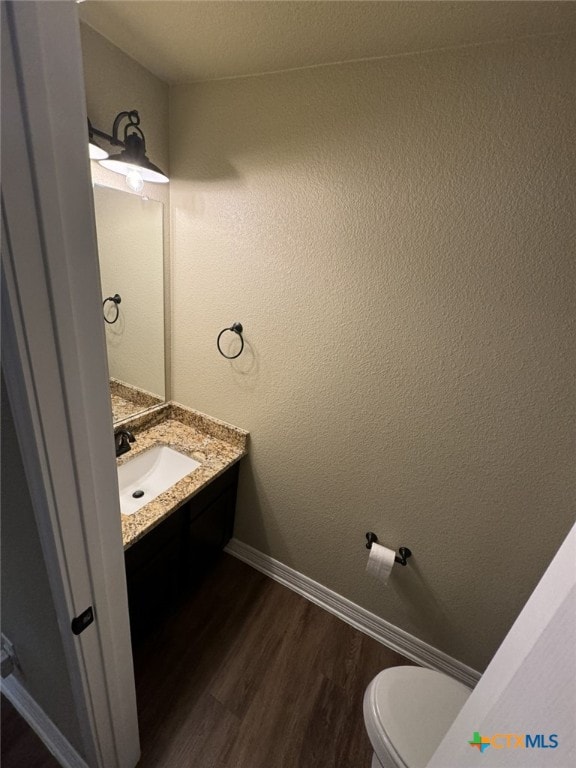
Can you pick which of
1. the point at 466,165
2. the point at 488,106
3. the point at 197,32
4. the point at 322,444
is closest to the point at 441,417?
the point at 322,444

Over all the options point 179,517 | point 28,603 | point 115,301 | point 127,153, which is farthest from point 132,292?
point 28,603

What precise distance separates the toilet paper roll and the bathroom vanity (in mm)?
775

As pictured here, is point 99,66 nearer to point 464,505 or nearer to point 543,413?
point 543,413

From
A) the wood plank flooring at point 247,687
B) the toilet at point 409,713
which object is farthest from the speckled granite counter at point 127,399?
the toilet at point 409,713

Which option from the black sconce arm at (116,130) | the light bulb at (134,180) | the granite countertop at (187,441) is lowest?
the granite countertop at (187,441)

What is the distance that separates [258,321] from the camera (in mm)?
1434

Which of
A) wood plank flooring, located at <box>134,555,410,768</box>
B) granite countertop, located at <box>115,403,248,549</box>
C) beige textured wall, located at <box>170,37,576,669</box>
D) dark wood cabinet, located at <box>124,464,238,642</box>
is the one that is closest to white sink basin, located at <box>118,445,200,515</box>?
granite countertop, located at <box>115,403,248,549</box>

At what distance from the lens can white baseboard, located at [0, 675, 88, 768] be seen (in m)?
1.04

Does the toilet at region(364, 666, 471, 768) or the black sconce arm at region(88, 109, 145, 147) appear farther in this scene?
the black sconce arm at region(88, 109, 145, 147)

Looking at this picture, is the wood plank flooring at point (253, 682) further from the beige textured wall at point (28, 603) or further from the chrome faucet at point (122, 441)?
the chrome faucet at point (122, 441)

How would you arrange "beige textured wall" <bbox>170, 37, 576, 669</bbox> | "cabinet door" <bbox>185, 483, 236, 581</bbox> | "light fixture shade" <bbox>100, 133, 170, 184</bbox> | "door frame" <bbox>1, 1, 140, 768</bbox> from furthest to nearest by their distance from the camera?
"cabinet door" <bbox>185, 483, 236, 581</bbox> → "light fixture shade" <bbox>100, 133, 170, 184</bbox> → "beige textured wall" <bbox>170, 37, 576, 669</bbox> → "door frame" <bbox>1, 1, 140, 768</bbox>

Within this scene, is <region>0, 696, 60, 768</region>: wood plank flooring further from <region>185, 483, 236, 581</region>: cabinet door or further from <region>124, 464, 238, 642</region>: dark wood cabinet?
<region>185, 483, 236, 581</region>: cabinet door

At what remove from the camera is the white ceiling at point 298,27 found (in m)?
0.80

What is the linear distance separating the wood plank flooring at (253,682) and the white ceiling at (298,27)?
2341 millimetres
